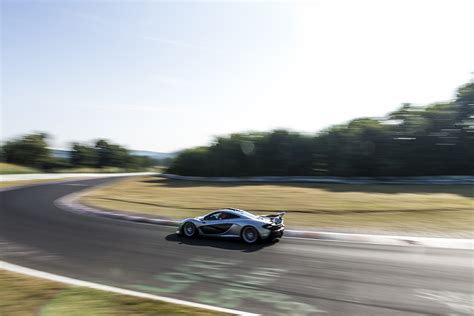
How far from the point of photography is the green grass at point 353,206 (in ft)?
45.9

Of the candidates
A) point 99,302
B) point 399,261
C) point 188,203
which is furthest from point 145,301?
point 188,203

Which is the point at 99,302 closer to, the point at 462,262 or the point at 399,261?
the point at 399,261

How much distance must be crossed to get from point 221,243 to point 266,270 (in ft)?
11.3

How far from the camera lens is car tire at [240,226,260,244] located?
445 inches

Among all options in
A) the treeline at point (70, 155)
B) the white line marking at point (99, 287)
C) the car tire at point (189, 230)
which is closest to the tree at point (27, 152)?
the treeline at point (70, 155)

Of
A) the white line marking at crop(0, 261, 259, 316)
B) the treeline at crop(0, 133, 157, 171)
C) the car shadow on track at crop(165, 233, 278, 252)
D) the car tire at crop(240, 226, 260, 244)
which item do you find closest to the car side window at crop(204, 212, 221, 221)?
the car shadow on track at crop(165, 233, 278, 252)

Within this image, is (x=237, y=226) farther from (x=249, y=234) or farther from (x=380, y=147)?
(x=380, y=147)

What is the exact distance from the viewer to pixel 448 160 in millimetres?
29828

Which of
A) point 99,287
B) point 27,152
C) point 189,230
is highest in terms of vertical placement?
point 27,152

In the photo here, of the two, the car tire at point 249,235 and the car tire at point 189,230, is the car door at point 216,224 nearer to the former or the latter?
the car tire at point 189,230

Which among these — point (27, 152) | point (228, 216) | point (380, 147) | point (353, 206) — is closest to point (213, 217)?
point (228, 216)

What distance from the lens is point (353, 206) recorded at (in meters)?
18.0

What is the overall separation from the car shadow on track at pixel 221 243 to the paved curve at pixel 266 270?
31 millimetres

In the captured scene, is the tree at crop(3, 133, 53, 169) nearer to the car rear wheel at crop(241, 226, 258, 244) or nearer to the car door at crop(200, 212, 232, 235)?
the car door at crop(200, 212, 232, 235)
